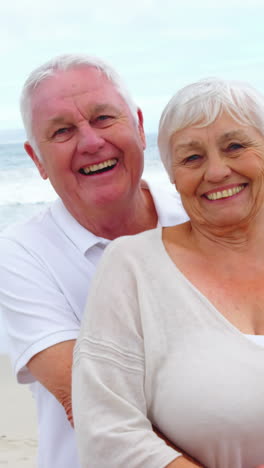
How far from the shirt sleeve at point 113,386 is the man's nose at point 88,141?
723 mm

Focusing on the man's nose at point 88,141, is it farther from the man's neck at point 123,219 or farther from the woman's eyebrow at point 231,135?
the woman's eyebrow at point 231,135

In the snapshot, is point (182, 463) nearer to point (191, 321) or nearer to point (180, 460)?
point (180, 460)

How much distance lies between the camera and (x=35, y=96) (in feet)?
8.27

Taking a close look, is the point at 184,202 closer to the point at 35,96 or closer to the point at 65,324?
the point at 65,324

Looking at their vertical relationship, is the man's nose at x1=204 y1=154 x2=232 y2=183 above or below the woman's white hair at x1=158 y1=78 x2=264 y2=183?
below

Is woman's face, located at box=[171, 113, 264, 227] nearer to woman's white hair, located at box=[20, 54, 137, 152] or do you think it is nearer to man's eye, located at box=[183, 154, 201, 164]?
man's eye, located at box=[183, 154, 201, 164]

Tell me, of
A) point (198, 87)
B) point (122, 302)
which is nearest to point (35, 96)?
point (198, 87)

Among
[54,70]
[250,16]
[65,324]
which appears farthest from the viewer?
[250,16]

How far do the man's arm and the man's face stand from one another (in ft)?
1.98

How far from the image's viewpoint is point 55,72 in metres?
2.51

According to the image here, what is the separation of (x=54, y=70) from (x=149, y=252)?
2.91ft

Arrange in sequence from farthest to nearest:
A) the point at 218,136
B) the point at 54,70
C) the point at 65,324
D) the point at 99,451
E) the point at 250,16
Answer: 1. the point at 250,16
2. the point at 54,70
3. the point at 65,324
4. the point at 218,136
5. the point at 99,451

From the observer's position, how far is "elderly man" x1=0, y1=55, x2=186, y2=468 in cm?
237

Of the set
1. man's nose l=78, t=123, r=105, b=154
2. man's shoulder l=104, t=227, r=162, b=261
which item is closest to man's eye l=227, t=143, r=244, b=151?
man's shoulder l=104, t=227, r=162, b=261
